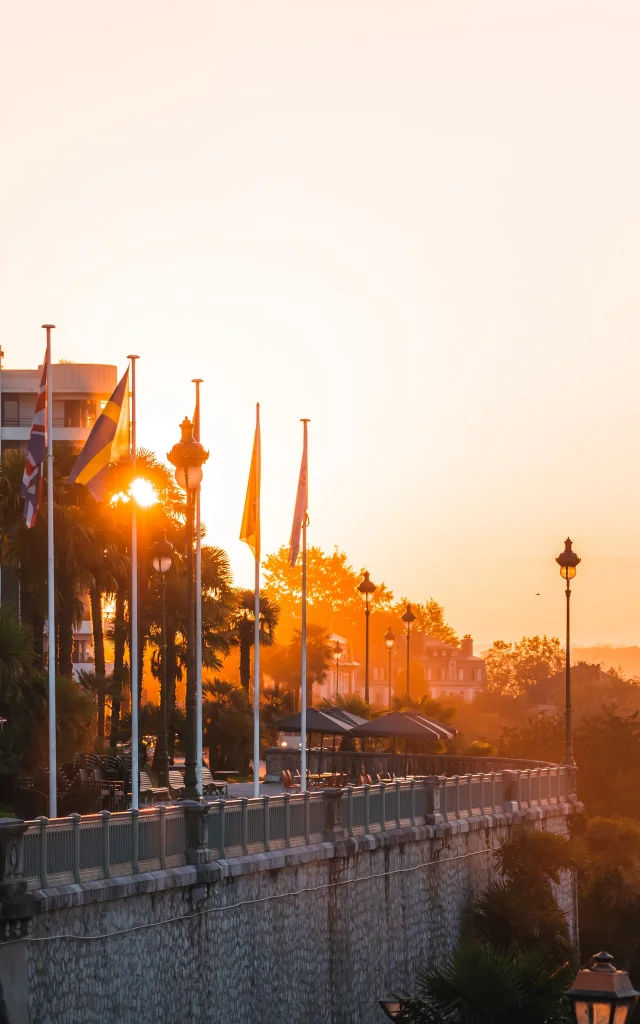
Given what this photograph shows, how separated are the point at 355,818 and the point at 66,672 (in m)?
21.2

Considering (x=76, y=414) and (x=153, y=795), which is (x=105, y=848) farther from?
(x=76, y=414)

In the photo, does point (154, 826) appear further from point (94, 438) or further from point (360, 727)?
point (360, 727)

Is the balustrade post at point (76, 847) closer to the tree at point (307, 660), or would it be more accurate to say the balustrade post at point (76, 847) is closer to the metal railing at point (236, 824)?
the metal railing at point (236, 824)

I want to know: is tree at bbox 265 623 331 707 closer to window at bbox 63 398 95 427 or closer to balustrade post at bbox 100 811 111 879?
window at bbox 63 398 95 427

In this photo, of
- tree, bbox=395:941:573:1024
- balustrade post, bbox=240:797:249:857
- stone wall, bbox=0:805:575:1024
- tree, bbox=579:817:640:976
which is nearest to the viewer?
stone wall, bbox=0:805:575:1024

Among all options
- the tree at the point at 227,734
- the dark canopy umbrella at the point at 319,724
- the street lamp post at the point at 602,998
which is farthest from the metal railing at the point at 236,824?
the tree at the point at 227,734

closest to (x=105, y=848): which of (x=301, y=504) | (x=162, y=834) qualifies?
(x=162, y=834)

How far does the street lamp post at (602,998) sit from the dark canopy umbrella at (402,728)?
33.6m

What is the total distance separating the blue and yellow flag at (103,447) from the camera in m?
28.3

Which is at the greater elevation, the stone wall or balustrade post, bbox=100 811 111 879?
balustrade post, bbox=100 811 111 879

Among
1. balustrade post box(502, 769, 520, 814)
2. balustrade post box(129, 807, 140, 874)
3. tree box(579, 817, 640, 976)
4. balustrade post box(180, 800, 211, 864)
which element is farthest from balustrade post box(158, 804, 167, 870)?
tree box(579, 817, 640, 976)

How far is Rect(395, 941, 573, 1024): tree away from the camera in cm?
2575

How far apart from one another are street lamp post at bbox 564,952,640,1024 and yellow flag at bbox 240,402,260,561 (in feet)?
69.2

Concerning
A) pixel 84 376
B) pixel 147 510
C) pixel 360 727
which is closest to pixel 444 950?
pixel 360 727
